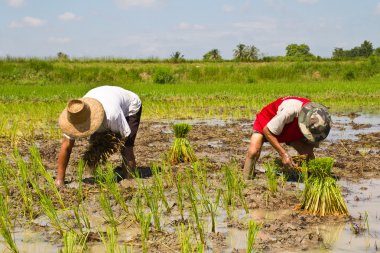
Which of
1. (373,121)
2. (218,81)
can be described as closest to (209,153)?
(373,121)

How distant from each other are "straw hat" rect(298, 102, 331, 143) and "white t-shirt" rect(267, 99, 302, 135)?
0.11 metres

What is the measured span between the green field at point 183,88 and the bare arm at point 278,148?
4.35 meters

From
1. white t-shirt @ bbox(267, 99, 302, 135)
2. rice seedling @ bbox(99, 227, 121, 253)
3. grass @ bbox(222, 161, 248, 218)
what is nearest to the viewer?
rice seedling @ bbox(99, 227, 121, 253)

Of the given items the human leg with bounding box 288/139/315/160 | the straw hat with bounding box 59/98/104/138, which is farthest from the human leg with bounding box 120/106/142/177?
the human leg with bounding box 288/139/315/160

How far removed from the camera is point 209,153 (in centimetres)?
722

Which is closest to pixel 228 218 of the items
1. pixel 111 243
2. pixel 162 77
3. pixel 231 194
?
pixel 231 194

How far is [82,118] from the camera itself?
4895 mm

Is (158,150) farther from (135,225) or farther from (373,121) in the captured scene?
(373,121)

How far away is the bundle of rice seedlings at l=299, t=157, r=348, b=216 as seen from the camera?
13.4 ft

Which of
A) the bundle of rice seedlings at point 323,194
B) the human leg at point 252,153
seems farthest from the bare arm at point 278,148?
the bundle of rice seedlings at point 323,194

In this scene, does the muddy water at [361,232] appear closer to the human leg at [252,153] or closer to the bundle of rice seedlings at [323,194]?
the bundle of rice seedlings at [323,194]

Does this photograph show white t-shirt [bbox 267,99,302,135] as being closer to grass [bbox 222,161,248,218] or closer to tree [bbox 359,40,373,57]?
grass [bbox 222,161,248,218]

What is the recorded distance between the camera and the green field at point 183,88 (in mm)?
12258

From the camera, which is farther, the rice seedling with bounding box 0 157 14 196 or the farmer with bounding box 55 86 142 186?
the farmer with bounding box 55 86 142 186
